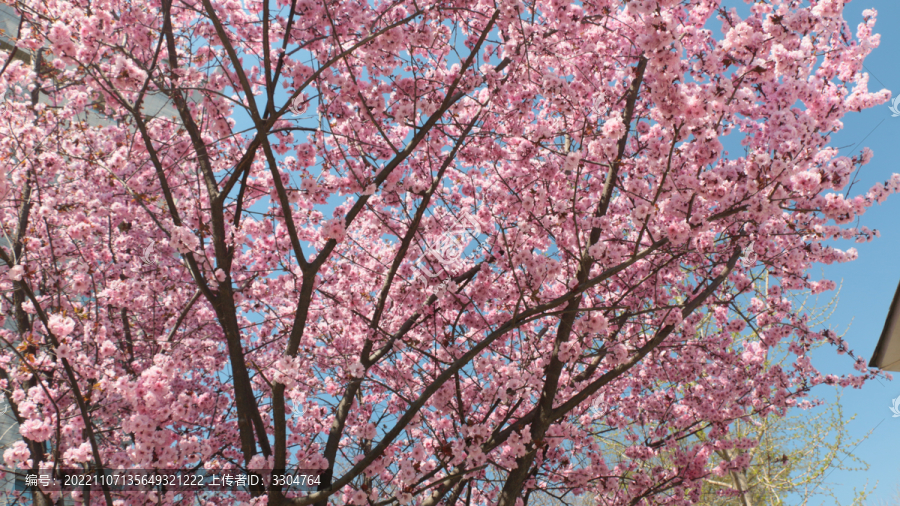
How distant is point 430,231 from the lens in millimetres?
6125

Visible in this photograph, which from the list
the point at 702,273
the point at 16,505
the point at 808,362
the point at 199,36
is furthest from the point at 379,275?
the point at 808,362

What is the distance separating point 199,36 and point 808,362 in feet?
25.2

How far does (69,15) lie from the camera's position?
4.51 meters

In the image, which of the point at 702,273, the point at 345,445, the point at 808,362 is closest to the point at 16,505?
the point at 345,445

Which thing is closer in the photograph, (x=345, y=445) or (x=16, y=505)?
(x=16, y=505)

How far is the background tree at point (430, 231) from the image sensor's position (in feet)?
14.1

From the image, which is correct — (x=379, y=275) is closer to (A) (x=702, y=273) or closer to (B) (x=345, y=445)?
(B) (x=345, y=445)

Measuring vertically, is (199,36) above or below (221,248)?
above

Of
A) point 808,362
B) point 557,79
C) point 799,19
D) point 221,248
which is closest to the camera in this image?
point 799,19

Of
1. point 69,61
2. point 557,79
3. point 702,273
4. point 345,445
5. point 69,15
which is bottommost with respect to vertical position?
point 345,445

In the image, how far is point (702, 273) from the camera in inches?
240

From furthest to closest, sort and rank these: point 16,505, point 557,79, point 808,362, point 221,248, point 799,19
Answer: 1. point 808,362
2. point 16,505
3. point 221,248
4. point 557,79
5. point 799,19

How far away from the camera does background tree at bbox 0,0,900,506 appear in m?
4.29

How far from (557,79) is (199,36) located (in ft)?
11.8
